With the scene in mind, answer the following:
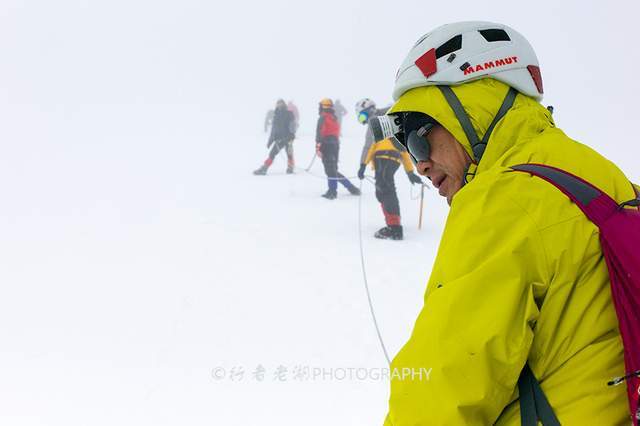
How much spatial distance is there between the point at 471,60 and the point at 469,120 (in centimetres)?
16

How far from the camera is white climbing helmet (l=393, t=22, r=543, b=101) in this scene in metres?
1.23

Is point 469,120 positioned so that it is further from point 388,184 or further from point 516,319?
point 388,184

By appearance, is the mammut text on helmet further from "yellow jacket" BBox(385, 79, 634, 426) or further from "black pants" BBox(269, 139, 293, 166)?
"black pants" BBox(269, 139, 293, 166)

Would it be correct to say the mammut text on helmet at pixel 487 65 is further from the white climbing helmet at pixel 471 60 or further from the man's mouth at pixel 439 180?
the man's mouth at pixel 439 180

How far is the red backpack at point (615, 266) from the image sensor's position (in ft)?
2.72

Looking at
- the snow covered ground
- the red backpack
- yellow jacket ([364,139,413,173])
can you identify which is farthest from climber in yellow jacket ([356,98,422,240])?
the red backpack

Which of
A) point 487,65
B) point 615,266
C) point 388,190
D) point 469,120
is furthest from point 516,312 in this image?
point 388,190

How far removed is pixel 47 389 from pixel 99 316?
1058mm

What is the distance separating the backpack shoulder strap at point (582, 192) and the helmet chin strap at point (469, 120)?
0.21 m

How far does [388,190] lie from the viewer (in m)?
6.58

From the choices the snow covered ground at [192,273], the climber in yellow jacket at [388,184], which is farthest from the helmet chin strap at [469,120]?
the climber in yellow jacket at [388,184]

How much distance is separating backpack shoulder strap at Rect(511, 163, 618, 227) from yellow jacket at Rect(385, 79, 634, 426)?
0.5 inches

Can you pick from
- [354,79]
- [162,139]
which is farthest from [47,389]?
[354,79]

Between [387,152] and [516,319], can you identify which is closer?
[516,319]
